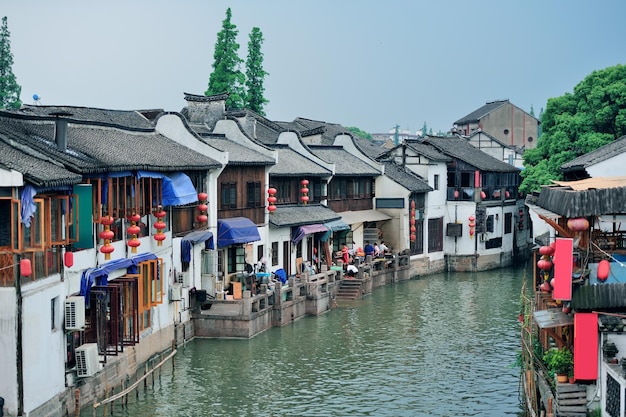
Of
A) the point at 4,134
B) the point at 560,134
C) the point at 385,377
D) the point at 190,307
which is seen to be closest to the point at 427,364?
the point at 385,377

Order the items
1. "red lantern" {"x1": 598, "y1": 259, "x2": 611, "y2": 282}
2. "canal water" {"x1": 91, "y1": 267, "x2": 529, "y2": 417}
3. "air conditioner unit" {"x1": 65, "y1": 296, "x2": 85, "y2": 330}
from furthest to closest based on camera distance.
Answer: "canal water" {"x1": 91, "y1": 267, "x2": 529, "y2": 417} → "air conditioner unit" {"x1": 65, "y1": 296, "x2": 85, "y2": 330} → "red lantern" {"x1": 598, "y1": 259, "x2": 611, "y2": 282}

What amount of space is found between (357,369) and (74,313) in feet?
34.7

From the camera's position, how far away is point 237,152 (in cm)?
4006

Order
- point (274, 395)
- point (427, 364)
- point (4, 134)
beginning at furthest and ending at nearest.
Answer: point (427, 364)
point (274, 395)
point (4, 134)

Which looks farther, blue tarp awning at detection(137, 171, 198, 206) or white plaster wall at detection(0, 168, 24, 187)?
blue tarp awning at detection(137, 171, 198, 206)

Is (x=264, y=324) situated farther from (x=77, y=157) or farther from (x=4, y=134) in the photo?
(x=4, y=134)

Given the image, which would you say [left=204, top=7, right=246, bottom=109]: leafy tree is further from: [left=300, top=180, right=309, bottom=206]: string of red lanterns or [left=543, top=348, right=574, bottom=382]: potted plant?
[left=543, top=348, right=574, bottom=382]: potted plant

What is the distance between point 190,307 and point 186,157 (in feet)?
17.3

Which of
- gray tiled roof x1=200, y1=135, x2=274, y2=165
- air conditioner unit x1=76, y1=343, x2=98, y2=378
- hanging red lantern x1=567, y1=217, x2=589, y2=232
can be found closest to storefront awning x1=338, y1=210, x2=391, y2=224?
gray tiled roof x1=200, y1=135, x2=274, y2=165

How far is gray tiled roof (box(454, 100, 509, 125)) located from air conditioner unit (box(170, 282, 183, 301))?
2332 inches

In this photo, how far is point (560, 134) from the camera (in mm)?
48062

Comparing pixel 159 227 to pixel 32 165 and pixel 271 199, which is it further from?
pixel 271 199

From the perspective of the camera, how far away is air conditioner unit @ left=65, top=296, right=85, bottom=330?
928 inches

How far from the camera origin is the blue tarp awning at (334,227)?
46.5m
